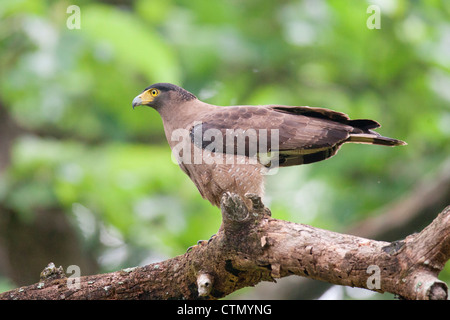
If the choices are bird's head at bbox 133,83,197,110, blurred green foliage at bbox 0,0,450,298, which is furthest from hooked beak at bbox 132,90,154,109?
blurred green foliage at bbox 0,0,450,298

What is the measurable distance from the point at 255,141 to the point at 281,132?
232 millimetres

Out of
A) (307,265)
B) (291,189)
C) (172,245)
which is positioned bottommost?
(307,265)

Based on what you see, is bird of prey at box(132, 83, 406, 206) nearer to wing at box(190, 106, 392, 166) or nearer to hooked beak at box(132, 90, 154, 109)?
wing at box(190, 106, 392, 166)

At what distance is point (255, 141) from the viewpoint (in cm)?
495

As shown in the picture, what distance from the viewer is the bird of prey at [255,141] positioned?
4832 mm

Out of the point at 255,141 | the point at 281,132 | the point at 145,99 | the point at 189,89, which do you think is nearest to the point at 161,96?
the point at 145,99

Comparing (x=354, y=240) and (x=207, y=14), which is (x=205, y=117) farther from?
(x=207, y=14)

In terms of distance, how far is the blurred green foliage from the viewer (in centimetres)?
709

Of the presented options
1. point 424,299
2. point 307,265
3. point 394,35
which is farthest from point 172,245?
point 424,299

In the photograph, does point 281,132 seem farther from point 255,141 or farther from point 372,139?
point 372,139

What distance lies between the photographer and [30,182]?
7.51 metres

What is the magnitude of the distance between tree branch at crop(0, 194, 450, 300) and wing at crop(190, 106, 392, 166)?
96 cm
